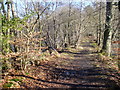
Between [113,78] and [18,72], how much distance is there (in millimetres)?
5374

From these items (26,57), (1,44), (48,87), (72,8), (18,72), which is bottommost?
(48,87)

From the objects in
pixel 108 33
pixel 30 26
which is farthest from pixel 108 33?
pixel 30 26

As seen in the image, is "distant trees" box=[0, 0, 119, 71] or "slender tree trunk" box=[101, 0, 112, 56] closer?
"distant trees" box=[0, 0, 119, 71]

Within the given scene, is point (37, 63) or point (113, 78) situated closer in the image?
point (113, 78)

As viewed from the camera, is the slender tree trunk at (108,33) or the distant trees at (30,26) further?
the slender tree trunk at (108,33)

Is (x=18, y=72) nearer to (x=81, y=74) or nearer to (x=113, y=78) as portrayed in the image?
(x=81, y=74)

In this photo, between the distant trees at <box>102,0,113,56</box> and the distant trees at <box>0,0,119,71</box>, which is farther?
the distant trees at <box>102,0,113,56</box>

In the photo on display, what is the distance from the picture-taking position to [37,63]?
366 inches

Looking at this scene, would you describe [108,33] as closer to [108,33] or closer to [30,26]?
[108,33]

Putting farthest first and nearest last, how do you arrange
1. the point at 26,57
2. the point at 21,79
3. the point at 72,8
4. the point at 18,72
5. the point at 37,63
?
the point at 72,8
the point at 37,63
the point at 26,57
the point at 18,72
the point at 21,79

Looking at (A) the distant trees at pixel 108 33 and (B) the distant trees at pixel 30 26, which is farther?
(A) the distant trees at pixel 108 33

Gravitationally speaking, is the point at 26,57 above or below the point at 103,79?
above

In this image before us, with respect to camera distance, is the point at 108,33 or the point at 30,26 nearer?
the point at 30,26

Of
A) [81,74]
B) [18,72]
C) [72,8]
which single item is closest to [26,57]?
[18,72]
